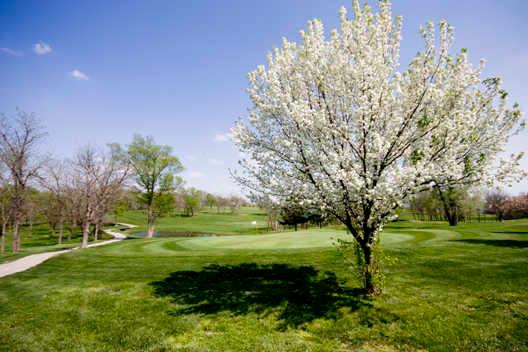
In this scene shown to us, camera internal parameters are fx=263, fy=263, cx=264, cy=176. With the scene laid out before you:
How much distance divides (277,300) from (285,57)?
8121mm

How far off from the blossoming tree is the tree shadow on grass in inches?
111

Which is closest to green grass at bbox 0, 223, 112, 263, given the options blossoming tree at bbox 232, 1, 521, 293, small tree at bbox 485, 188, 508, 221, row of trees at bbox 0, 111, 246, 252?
row of trees at bbox 0, 111, 246, 252

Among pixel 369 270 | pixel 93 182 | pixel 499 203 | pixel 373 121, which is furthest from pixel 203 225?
pixel 499 203

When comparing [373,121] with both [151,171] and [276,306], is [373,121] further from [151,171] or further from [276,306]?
[151,171]

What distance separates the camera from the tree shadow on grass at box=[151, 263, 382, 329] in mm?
8482

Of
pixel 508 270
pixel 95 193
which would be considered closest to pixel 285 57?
pixel 508 270

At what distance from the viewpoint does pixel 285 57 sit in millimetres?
8047

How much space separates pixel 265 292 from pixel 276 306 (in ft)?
4.56

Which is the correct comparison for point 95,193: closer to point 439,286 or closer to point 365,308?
point 365,308

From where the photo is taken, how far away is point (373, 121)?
723 centimetres

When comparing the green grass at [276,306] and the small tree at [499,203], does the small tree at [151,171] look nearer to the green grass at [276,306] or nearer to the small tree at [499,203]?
the green grass at [276,306]

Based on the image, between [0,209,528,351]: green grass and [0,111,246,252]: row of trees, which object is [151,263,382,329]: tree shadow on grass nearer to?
[0,209,528,351]: green grass

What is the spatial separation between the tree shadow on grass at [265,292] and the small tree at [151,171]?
29546mm

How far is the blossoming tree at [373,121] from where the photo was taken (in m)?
6.84
